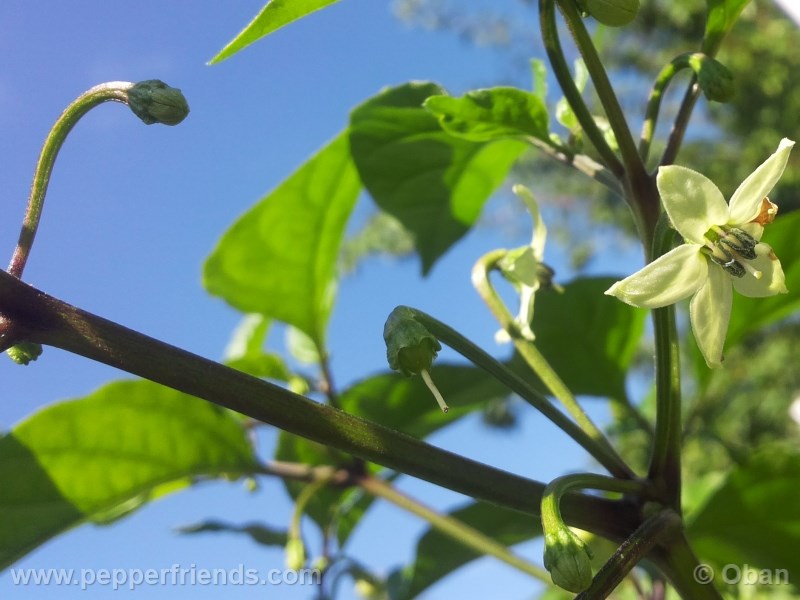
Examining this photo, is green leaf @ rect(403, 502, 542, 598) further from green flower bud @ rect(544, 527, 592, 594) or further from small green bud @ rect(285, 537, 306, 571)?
green flower bud @ rect(544, 527, 592, 594)

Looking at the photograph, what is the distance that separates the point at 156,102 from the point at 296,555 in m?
0.60

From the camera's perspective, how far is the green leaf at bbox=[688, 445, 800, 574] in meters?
0.95

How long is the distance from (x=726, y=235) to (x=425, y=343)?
0.24 metres

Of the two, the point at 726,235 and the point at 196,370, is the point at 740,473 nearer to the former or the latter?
the point at 726,235

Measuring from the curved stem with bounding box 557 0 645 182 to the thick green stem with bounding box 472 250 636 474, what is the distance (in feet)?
0.51

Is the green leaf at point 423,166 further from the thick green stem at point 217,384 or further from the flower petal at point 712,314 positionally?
the thick green stem at point 217,384

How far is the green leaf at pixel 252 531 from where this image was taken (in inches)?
42.9

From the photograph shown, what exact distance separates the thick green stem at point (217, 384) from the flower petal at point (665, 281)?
149 mm

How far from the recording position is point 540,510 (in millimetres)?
501

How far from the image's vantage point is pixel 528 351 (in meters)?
0.67

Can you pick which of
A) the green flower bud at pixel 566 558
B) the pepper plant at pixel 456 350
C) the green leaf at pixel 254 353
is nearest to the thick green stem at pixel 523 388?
the pepper plant at pixel 456 350

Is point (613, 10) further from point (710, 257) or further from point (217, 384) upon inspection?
point (217, 384)

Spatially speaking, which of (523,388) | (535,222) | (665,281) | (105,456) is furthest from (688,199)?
(105,456)

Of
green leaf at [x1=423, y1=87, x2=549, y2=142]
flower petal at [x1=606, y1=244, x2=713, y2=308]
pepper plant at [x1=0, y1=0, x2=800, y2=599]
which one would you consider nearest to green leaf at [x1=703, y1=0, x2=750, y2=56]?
pepper plant at [x1=0, y1=0, x2=800, y2=599]
